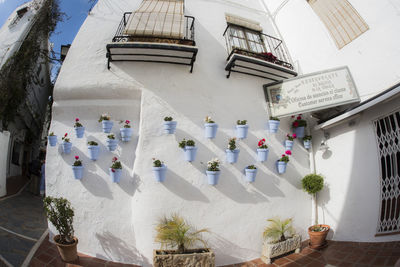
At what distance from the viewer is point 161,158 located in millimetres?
4289

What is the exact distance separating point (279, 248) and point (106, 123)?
15.1 feet

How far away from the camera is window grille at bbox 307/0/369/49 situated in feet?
15.8

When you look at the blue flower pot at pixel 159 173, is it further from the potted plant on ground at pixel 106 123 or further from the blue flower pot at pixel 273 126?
the blue flower pot at pixel 273 126

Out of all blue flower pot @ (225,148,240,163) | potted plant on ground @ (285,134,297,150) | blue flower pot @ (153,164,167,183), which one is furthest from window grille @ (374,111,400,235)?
blue flower pot @ (153,164,167,183)

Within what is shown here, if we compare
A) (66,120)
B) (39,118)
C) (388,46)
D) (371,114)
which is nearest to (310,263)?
(371,114)

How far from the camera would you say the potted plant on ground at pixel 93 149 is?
4.28m

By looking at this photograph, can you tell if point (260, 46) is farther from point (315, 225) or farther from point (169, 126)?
point (315, 225)

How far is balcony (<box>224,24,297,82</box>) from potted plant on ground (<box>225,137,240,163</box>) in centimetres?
179

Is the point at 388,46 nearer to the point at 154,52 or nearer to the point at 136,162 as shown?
the point at 154,52

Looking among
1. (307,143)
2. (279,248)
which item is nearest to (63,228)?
(279,248)

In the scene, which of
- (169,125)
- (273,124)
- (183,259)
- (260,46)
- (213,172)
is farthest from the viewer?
(260,46)

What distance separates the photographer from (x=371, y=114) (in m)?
4.28

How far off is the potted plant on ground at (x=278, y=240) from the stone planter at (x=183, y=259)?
1342 millimetres

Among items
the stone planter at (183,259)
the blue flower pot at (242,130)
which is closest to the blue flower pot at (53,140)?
the stone planter at (183,259)
